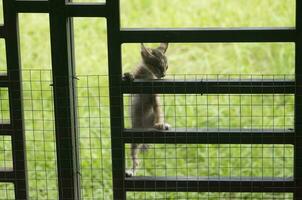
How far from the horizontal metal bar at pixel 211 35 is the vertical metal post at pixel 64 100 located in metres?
0.38

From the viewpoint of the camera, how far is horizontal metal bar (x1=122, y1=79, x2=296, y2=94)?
12.2ft

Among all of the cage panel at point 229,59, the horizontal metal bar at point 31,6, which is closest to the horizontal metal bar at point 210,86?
the horizontal metal bar at point 31,6

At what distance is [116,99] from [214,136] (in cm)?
68

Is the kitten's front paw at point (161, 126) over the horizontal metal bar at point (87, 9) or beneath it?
beneath

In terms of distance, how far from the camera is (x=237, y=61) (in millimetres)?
6531

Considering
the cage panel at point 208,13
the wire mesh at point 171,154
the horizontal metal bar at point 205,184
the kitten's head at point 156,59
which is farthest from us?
the cage panel at point 208,13

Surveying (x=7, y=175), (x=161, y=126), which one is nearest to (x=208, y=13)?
(x=161, y=126)

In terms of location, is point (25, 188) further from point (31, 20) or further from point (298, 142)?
point (31, 20)

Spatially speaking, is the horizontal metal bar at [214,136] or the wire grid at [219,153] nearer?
the horizontal metal bar at [214,136]

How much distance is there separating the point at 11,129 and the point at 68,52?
655 millimetres

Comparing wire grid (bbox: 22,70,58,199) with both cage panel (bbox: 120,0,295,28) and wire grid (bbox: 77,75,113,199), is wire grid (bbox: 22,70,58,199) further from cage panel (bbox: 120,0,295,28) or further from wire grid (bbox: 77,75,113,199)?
cage panel (bbox: 120,0,295,28)

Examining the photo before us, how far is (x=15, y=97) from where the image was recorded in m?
3.88

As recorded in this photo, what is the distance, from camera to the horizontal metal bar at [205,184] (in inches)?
153

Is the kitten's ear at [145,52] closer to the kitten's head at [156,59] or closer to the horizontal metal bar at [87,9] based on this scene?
the kitten's head at [156,59]
